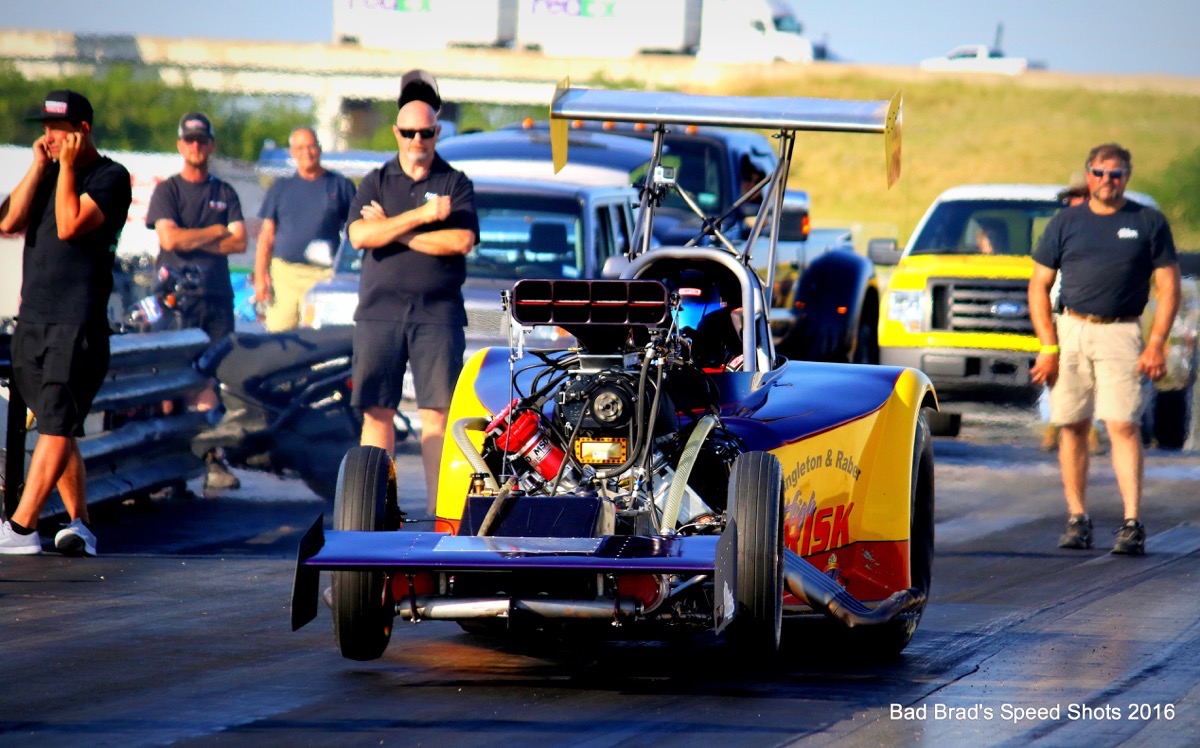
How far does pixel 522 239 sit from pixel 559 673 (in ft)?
23.9

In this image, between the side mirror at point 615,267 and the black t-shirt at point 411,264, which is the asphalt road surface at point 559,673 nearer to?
the black t-shirt at point 411,264

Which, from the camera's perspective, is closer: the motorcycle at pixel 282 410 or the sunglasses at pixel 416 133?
the sunglasses at pixel 416 133

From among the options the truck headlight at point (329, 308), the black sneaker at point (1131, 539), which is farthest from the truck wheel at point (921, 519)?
the truck headlight at point (329, 308)

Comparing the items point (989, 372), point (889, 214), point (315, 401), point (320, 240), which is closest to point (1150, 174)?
point (889, 214)

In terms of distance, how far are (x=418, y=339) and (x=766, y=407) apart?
3383 mm

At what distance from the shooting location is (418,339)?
990 centimetres

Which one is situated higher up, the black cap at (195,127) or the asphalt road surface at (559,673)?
the black cap at (195,127)

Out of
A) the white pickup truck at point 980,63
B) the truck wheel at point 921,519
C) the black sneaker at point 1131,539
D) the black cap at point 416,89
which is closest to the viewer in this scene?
the truck wheel at point 921,519

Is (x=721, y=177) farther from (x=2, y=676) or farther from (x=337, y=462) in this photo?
(x=2, y=676)

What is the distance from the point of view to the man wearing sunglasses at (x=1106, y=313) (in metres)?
10.1

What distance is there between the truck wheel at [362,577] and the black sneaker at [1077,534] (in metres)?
4.85

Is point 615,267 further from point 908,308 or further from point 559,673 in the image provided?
point 908,308

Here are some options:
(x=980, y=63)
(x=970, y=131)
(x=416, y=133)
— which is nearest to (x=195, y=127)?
(x=416, y=133)

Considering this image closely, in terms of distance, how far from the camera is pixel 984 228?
16250 mm
